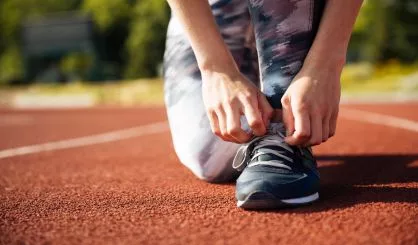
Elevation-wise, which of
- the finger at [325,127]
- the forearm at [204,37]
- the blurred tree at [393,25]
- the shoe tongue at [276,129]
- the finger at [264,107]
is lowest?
the blurred tree at [393,25]

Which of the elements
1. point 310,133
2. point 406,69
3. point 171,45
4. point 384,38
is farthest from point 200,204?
point 384,38

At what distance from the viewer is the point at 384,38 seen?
723 inches

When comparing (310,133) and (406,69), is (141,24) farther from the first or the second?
(310,133)

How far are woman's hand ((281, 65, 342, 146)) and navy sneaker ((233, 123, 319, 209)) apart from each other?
50 mm

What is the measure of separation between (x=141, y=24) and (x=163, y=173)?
20.5 m

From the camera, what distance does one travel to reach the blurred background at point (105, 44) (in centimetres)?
1645

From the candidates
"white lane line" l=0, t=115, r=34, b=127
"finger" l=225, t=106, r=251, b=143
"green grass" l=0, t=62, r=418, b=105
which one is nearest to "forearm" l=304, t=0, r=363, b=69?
"finger" l=225, t=106, r=251, b=143

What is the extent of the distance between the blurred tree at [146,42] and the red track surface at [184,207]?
63.6 feet

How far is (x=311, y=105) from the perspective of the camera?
40.6 inches

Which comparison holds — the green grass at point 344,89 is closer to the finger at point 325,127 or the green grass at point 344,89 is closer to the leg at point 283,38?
the leg at point 283,38

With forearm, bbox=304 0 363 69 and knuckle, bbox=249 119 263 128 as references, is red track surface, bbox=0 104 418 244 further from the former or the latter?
forearm, bbox=304 0 363 69

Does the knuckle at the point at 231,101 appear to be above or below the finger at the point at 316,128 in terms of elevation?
above

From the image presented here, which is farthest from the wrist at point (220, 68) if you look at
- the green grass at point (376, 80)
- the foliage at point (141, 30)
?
the foliage at point (141, 30)

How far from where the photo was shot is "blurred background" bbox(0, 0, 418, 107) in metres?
16.4
